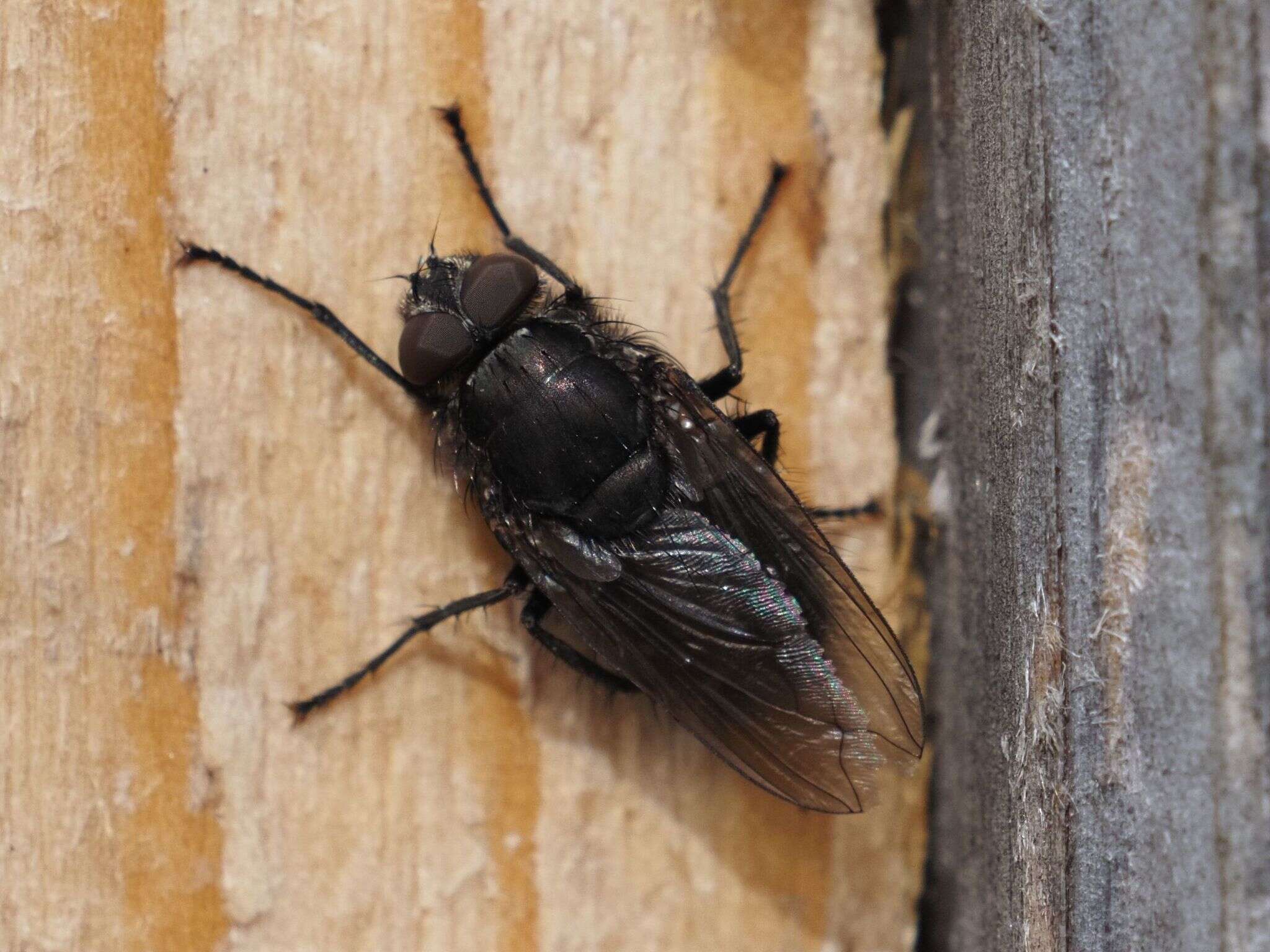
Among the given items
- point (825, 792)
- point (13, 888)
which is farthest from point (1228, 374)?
point (13, 888)

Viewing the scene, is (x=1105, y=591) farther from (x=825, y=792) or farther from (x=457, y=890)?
(x=457, y=890)

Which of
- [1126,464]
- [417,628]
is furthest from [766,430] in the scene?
[1126,464]

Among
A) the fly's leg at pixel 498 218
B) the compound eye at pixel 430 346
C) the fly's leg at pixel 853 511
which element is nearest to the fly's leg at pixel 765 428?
the fly's leg at pixel 853 511

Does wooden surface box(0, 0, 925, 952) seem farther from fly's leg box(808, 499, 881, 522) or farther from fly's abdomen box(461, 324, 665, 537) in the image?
fly's abdomen box(461, 324, 665, 537)

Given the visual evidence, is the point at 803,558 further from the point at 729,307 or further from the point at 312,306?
the point at 312,306

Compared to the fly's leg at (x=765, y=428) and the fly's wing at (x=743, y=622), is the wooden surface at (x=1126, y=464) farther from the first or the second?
the fly's leg at (x=765, y=428)

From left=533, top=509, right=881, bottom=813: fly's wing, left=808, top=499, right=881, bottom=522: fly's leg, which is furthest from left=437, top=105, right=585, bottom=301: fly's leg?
left=808, top=499, right=881, bottom=522: fly's leg
